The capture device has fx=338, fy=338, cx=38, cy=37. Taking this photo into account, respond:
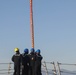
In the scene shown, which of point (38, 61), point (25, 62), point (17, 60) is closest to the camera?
point (17, 60)

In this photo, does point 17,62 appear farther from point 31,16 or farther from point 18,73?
point 31,16

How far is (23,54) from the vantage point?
2230 centimetres

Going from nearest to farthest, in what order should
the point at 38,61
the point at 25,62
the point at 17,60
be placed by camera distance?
1. the point at 17,60
2. the point at 25,62
3. the point at 38,61

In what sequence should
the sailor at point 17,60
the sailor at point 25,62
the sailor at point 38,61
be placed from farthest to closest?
the sailor at point 38,61
the sailor at point 25,62
the sailor at point 17,60

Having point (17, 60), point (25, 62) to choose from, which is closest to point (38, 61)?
point (25, 62)

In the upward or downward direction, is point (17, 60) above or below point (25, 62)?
above

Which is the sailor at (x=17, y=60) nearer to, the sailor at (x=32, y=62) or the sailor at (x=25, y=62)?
the sailor at (x=25, y=62)

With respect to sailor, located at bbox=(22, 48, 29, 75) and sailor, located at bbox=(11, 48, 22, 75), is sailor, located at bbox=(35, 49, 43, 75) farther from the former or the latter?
sailor, located at bbox=(11, 48, 22, 75)

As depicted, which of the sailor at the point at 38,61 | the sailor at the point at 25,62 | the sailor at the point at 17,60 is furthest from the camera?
the sailor at the point at 38,61

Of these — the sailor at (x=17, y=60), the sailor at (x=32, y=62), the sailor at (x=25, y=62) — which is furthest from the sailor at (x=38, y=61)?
the sailor at (x=17, y=60)

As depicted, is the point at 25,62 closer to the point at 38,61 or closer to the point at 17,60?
the point at 17,60

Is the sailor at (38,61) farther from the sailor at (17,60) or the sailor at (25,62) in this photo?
the sailor at (17,60)

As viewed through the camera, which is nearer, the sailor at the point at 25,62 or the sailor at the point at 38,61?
the sailor at the point at 25,62

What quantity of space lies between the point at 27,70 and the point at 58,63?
83.6 inches
